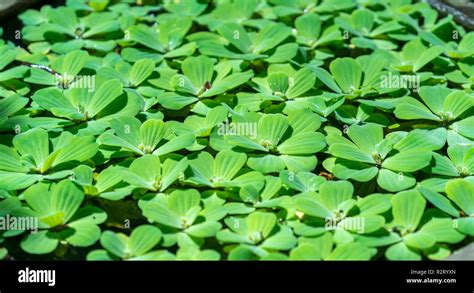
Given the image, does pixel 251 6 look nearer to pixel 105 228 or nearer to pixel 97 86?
pixel 97 86

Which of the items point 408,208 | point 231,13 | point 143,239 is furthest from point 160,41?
point 408,208

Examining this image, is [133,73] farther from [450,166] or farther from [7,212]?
[450,166]

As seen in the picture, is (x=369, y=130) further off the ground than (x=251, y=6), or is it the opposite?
Answer: (x=251, y=6)

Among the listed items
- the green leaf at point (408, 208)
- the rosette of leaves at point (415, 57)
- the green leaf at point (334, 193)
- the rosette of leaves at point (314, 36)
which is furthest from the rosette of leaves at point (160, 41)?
the green leaf at point (408, 208)

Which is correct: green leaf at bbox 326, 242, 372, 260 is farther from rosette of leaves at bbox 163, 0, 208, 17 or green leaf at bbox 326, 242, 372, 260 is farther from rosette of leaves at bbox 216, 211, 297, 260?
rosette of leaves at bbox 163, 0, 208, 17

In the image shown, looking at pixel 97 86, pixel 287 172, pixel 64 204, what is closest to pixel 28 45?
pixel 97 86
